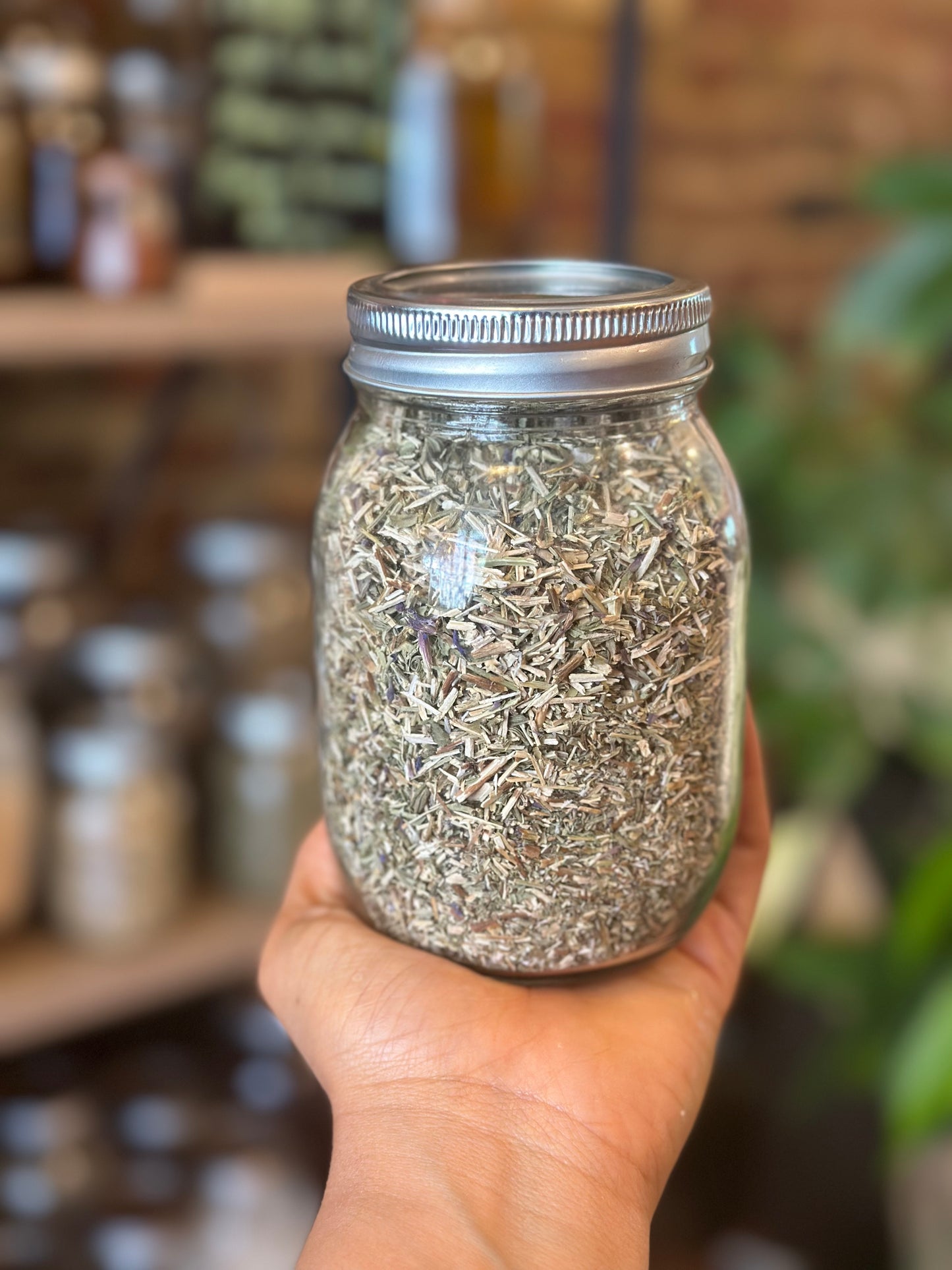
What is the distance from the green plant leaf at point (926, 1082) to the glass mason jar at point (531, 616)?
547mm

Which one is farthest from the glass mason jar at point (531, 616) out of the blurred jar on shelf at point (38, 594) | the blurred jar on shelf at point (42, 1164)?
the blurred jar on shelf at point (42, 1164)

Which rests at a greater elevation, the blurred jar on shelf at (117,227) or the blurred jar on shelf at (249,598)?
the blurred jar on shelf at (117,227)

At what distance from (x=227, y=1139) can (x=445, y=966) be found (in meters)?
0.94

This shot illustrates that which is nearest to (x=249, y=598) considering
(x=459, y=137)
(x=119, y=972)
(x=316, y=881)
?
(x=119, y=972)

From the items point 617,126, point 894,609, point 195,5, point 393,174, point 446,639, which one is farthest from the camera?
point 894,609

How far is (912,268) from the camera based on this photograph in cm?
127

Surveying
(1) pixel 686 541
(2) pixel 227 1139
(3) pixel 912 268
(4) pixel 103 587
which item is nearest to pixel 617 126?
(3) pixel 912 268

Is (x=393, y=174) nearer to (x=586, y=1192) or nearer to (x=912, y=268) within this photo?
(x=912, y=268)

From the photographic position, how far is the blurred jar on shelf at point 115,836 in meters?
1.17

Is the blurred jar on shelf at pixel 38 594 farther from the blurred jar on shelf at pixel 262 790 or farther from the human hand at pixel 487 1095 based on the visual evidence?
the human hand at pixel 487 1095

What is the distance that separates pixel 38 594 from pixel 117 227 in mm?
349

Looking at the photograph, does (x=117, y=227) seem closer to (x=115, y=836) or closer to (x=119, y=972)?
(x=115, y=836)

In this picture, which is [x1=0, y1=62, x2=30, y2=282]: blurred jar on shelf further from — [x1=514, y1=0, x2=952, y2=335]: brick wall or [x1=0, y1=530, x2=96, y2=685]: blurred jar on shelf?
[x1=514, y1=0, x2=952, y2=335]: brick wall

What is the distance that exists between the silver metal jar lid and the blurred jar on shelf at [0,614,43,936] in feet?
2.28
